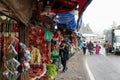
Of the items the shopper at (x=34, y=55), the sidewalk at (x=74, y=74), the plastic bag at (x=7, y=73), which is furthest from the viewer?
the sidewalk at (x=74, y=74)

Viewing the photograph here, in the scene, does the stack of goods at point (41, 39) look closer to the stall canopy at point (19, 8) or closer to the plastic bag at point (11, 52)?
the stall canopy at point (19, 8)

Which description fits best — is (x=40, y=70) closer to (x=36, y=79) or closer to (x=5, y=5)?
(x=36, y=79)

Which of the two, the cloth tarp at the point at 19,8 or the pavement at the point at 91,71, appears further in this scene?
the pavement at the point at 91,71

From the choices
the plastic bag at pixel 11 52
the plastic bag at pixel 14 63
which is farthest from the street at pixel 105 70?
the plastic bag at pixel 11 52

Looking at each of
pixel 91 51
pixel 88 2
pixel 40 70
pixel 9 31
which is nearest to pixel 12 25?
pixel 9 31

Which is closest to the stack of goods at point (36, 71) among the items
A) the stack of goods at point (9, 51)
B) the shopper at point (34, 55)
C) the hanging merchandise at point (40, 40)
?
the shopper at point (34, 55)

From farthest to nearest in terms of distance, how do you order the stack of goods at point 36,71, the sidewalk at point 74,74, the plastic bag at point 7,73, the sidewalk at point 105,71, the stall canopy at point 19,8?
the sidewalk at point 105,71, the sidewalk at point 74,74, the stack of goods at point 36,71, the plastic bag at point 7,73, the stall canopy at point 19,8

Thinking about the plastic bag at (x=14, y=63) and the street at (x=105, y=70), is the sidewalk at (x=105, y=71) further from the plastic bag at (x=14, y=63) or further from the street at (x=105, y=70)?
the plastic bag at (x=14, y=63)

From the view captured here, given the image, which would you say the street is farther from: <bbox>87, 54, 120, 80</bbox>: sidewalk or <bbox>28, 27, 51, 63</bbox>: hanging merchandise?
<bbox>28, 27, 51, 63</bbox>: hanging merchandise

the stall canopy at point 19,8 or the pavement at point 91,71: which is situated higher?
the stall canopy at point 19,8

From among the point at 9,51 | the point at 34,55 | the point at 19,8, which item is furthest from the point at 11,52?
the point at 34,55

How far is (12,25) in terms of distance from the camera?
629 cm

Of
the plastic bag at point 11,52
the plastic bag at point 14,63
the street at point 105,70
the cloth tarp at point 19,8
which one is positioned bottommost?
the street at point 105,70

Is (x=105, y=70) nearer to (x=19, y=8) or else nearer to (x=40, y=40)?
(x=40, y=40)
